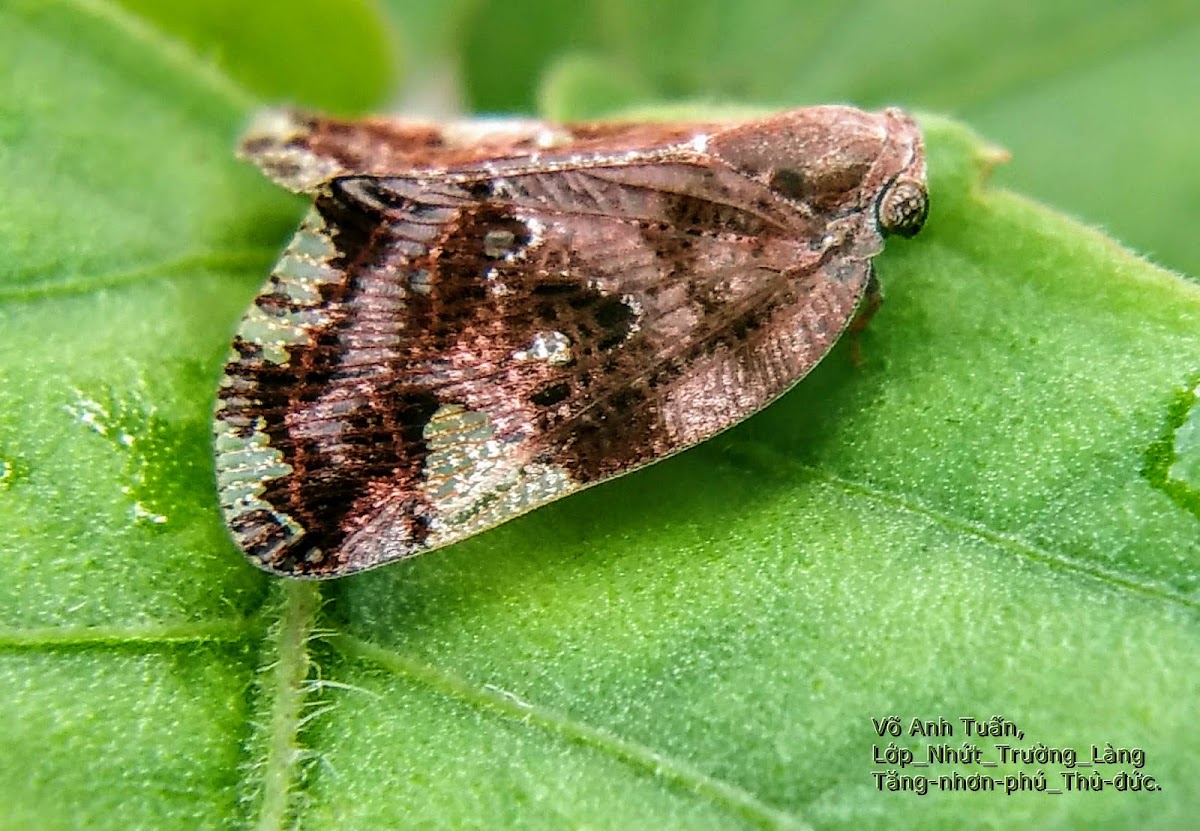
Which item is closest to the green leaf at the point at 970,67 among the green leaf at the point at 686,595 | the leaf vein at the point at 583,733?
the green leaf at the point at 686,595

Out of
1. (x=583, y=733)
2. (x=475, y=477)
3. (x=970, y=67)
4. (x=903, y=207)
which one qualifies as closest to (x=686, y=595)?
(x=583, y=733)

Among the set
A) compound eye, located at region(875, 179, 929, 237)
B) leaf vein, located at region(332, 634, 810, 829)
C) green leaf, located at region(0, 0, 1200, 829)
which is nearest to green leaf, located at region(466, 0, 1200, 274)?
compound eye, located at region(875, 179, 929, 237)

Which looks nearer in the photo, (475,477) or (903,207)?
(475,477)

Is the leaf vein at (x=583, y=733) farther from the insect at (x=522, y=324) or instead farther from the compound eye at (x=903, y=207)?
the compound eye at (x=903, y=207)

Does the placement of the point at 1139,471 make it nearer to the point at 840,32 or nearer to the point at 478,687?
the point at 478,687

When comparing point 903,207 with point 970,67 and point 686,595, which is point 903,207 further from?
point 970,67
